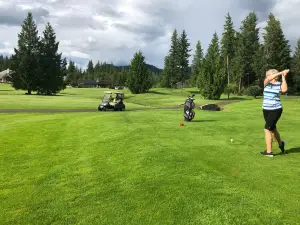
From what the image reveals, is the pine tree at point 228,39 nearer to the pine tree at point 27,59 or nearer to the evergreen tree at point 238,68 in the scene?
the evergreen tree at point 238,68

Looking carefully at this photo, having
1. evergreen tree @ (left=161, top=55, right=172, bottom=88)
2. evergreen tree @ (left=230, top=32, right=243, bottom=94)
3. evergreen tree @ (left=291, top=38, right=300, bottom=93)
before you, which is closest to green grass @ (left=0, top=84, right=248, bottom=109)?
evergreen tree @ (left=230, top=32, right=243, bottom=94)

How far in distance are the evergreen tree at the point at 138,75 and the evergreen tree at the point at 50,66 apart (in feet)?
69.3

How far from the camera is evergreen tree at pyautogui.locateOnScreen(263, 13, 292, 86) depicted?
3322 inches

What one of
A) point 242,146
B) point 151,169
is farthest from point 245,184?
point 242,146

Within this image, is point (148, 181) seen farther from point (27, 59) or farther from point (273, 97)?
point (27, 59)

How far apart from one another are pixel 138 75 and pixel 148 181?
270 feet

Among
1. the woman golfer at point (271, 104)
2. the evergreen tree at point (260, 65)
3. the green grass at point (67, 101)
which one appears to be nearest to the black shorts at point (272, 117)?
the woman golfer at point (271, 104)

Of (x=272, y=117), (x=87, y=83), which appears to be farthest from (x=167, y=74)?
(x=272, y=117)

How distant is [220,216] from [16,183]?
4820 millimetres

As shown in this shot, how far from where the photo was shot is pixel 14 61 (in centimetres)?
7856

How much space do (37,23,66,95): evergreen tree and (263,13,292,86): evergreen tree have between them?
61697 millimetres

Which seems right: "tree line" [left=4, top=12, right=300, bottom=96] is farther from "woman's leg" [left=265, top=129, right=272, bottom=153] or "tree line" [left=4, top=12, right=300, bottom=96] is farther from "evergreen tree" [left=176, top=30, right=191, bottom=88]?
"woman's leg" [left=265, top=129, right=272, bottom=153]

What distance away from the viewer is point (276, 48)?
85.8 m

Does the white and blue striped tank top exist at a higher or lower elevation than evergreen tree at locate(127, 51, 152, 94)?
lower
